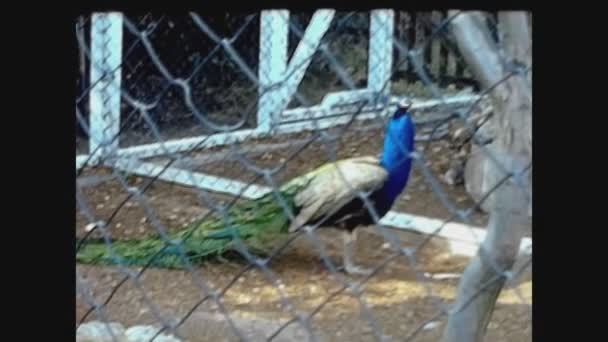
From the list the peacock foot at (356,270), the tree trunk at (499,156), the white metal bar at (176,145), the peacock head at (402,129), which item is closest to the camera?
the tree trunk at (499,156)

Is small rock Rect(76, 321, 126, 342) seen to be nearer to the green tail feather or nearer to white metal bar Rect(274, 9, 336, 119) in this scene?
white metal bar Rect(274, 9, 336, 119)

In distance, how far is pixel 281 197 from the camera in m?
1.66

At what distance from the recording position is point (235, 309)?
2.48m

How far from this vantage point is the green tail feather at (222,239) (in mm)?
2479

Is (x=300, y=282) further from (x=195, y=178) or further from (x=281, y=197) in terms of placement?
(x=281, y=197)

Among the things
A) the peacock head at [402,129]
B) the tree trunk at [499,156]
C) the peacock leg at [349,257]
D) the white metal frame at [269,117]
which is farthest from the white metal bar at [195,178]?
the tree trunk at [499,156]

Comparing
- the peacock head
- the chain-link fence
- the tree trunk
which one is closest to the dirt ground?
the chain-link fence

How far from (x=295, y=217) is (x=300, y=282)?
0.52 feet

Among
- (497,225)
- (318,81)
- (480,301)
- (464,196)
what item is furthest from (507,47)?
(318,81)

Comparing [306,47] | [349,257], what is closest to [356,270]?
[349,257]

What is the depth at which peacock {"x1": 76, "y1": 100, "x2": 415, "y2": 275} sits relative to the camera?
2379 millimetres

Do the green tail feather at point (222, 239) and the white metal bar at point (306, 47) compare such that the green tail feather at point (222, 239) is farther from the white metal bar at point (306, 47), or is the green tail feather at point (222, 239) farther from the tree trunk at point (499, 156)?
the tree trunk at point (499, 156)

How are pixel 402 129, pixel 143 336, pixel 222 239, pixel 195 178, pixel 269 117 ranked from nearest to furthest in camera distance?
pixel 143 336 → pixel 402 129 → pixel 222 239 → pixel 269 117 → pixel 195 178

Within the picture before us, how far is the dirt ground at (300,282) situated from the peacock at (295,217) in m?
0.05
